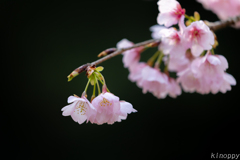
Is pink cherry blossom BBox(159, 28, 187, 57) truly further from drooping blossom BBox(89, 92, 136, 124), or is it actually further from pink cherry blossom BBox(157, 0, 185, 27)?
drooping blossom BBox(89, 92, 136, 124)

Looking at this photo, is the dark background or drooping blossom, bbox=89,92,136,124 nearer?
drooping blossom, bbox=89,92,136,124

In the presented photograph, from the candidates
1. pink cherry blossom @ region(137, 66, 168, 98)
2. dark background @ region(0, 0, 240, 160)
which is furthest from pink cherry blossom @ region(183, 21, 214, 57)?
dark background @ region(0, 0, 240, 160)

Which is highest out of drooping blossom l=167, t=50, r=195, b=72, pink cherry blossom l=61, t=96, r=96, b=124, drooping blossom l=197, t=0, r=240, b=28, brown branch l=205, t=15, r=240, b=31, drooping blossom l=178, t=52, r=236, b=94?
drooping blossom l=197, t=0, r=240, b=28

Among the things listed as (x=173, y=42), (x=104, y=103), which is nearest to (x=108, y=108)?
(x=104, y=103)

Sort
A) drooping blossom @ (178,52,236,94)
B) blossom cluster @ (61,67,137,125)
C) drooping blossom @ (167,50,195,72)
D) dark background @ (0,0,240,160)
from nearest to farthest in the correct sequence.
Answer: blossom cluster @ (61,67,137,125) < drooping blossom @ (178,52,236,94) < drooping blossom @ (167,50,195,72) < dark background @ (0,0,240,160)

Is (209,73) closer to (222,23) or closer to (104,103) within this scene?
(222,23)

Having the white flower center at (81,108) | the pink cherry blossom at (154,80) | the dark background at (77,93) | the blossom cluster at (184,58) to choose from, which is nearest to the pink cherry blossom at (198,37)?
the blossom cluster at (184,58)

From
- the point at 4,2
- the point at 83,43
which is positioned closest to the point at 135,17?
the point at 83,43
